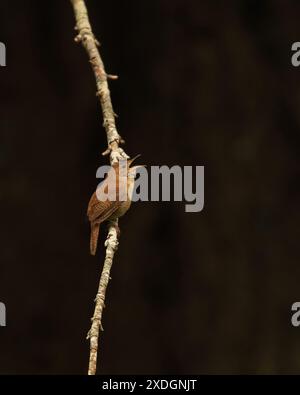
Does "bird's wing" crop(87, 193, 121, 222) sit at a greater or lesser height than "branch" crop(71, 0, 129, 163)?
lesser

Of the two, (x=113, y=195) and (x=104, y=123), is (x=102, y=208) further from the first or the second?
(x=104, y=123)

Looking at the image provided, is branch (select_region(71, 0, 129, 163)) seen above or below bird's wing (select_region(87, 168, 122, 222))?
above

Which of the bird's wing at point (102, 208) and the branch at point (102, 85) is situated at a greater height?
the branch at point (102, 85)

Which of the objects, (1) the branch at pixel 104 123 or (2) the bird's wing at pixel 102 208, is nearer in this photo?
(1) the branch at pixel 104 123

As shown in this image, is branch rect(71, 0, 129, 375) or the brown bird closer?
branch rect(71, 0, 129, 375)

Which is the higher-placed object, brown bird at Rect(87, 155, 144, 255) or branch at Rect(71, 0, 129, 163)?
branch at Rect(71, 0, 129, 163)

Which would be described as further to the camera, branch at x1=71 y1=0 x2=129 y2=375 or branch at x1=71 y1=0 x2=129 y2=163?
branch at x1=71 y1=0 x2=129 y2=163

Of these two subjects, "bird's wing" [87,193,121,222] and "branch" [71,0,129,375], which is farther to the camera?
"bird's wing" [87,193,121,222]

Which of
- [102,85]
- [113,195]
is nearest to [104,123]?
[102,85]

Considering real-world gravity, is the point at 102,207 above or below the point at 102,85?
below
